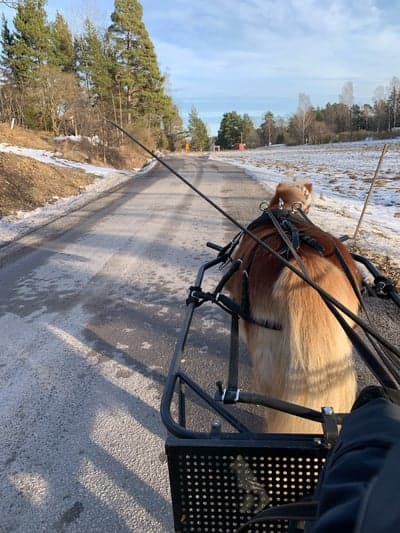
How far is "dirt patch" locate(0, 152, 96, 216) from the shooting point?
10.6 metres

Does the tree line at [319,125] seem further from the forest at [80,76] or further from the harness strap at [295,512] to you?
the harness strap at [295,512]

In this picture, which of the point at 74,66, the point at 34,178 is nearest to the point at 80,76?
the point at 74,66

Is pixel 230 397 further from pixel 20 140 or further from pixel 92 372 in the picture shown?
pixel 20 140

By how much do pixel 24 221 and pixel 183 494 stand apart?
922 cm

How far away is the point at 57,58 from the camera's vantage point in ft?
117

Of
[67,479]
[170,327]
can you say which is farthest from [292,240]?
[170,327]

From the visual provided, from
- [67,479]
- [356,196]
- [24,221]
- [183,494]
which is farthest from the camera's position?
[356,196]

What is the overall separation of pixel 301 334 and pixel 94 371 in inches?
87.6

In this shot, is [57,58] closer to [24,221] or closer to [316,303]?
[24,221]

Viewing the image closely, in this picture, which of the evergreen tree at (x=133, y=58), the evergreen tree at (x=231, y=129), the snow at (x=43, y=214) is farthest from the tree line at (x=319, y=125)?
the snow at (x=43, y=214)

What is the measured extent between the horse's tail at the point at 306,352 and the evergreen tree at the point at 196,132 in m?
91.7

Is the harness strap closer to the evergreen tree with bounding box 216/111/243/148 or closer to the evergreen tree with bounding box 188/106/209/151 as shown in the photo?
the evergreen tree with bounding box 188/106/209/151

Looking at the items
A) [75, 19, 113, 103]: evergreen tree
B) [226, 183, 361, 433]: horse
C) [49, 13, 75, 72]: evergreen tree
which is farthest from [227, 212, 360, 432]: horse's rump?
[49, 13, 75, 72]: evergreen tree

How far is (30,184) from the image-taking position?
1229cm
